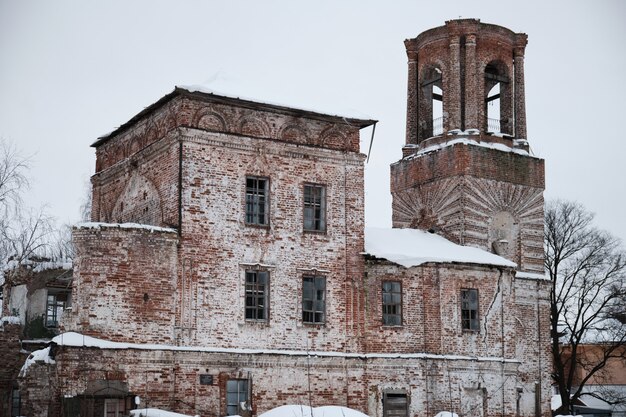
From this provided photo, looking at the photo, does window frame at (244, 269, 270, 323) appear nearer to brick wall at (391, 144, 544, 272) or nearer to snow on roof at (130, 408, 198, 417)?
Answer: snow on roof at (130, 408, 198, 417)

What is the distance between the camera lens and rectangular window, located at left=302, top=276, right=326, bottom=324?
24375 mm

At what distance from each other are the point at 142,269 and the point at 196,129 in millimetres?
3736

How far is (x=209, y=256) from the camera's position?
913 inches

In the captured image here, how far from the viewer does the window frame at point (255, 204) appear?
23984 mm

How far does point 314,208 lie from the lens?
81.9 ft

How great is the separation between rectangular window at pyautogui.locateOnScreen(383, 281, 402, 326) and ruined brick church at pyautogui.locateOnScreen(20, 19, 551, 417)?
0.14ft

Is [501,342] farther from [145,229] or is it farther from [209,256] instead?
[145,229]

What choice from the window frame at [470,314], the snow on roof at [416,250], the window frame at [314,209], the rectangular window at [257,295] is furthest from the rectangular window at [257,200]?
the window frame at [470,314]

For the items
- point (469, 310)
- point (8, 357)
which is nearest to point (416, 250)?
point (469, 310)

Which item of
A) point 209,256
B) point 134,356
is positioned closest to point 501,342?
point 209,256

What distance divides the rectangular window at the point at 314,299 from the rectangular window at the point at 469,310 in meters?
4.20

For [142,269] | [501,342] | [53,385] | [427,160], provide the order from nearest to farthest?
[53,385] → [142,269] → [501,342] → [427,160]

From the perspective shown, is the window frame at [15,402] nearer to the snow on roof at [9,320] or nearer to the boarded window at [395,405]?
the snow on roof at [9,320]

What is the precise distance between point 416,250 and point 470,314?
7.49 feet
